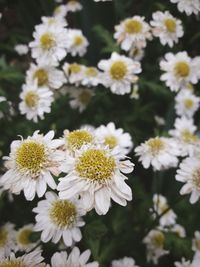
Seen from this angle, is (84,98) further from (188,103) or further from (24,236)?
(24,236)

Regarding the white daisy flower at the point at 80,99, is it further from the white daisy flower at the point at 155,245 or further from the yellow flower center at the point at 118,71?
the white daisy flower at the point at 155,245

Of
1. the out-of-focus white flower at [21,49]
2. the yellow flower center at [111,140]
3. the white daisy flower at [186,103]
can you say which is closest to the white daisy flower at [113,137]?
the yellow flower center at [111,140]

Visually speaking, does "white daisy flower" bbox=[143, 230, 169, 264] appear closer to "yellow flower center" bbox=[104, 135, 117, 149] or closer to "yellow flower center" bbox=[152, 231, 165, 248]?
"yellow flower center" bbox=[152, 231, 165, 248]

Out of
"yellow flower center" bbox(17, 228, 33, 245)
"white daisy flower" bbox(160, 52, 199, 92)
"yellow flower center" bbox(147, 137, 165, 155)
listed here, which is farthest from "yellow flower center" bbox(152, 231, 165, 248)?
"white daisy flower" bbox(160, 52, 199, 92)

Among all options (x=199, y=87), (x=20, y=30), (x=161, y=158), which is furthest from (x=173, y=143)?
(x=20, y=30)

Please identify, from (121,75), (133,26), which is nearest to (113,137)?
(121,75)
